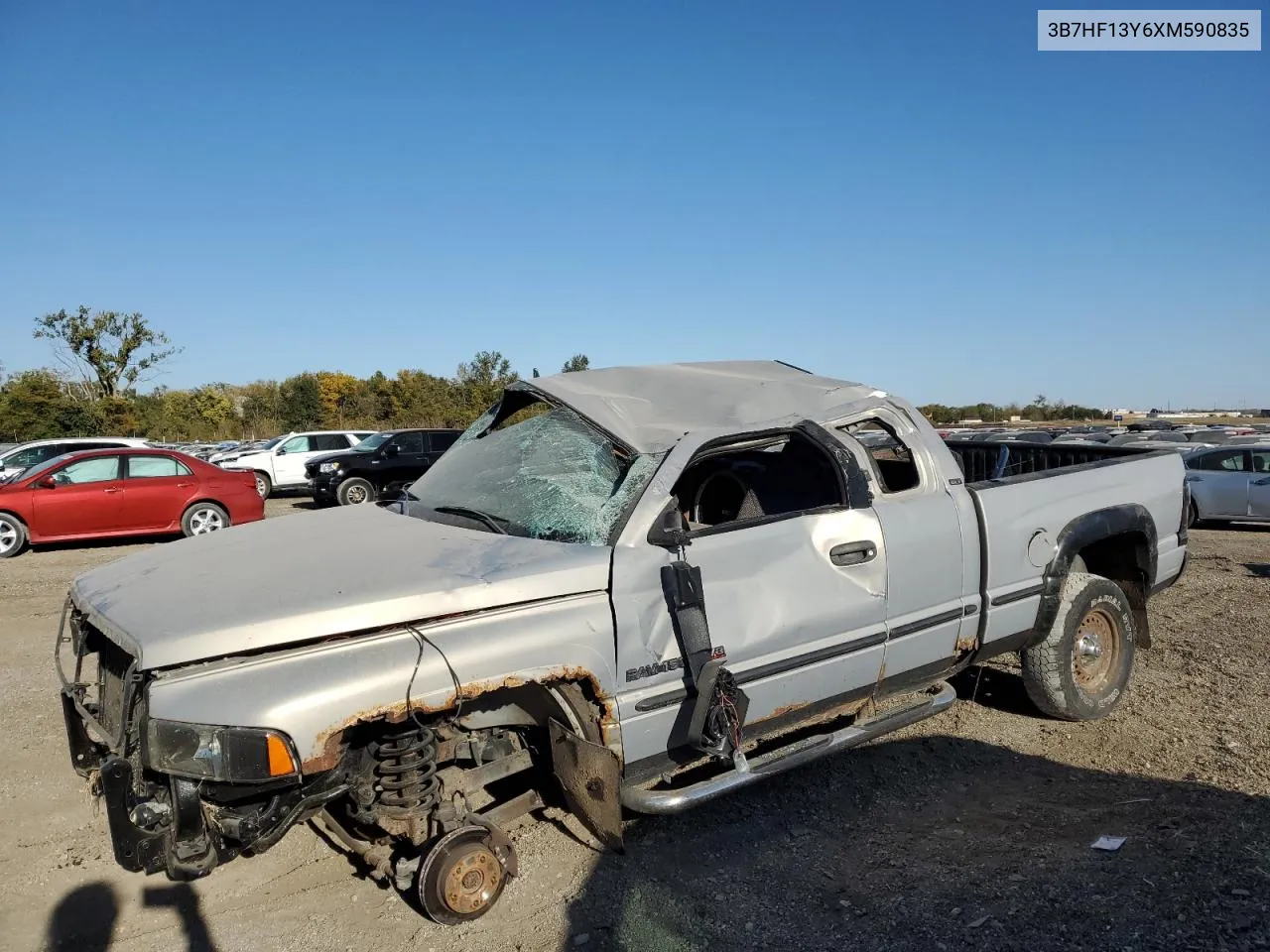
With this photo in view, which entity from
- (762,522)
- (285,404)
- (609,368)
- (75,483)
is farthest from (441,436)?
(285,404)

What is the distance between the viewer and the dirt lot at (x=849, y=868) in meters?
2.96

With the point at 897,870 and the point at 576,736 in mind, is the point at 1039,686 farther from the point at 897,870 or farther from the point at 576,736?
the point at 576,736

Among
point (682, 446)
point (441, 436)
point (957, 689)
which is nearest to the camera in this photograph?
point (682, 446)

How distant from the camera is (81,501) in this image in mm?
12320

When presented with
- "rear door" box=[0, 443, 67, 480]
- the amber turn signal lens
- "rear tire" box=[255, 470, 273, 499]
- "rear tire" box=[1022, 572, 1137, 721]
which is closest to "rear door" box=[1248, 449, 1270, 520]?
"rear tire" box=[1022, 572, 1137, 721]

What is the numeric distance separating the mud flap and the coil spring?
46cm

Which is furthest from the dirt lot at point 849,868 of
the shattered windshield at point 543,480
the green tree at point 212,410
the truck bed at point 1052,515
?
the green tree at point 212,410

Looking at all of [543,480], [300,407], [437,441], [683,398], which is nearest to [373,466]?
[437,441]

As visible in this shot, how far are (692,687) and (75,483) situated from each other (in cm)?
1242

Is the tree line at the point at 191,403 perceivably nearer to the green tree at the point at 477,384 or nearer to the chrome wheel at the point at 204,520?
the green tree at the point at 477,384

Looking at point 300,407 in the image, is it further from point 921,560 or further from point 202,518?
point 921,560

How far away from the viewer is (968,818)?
3799 millimetres

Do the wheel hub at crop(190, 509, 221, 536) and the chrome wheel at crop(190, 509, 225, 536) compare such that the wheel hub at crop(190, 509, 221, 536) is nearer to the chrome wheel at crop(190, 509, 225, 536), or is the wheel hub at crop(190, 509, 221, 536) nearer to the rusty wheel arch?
the chrome wheel at crop(190, 509, 225, 536)

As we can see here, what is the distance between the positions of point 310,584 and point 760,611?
1.71m
